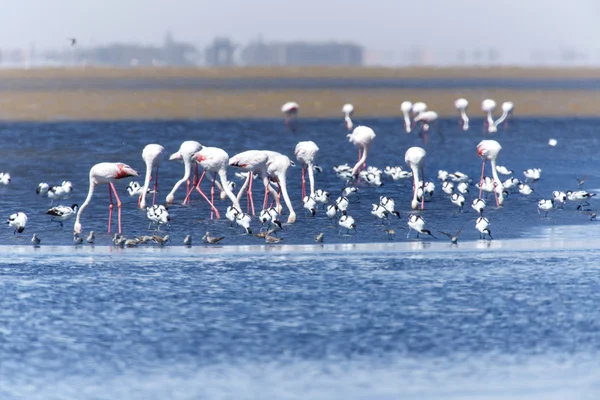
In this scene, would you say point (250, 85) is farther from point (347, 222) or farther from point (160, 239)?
point (160, 239)

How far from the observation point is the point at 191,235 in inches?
544

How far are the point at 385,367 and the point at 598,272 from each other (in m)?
4.15

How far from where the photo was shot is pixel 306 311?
943cm

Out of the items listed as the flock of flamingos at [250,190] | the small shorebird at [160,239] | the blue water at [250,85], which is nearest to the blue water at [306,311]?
the small shorebird at [160,239]

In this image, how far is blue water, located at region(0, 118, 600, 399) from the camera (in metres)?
7.45

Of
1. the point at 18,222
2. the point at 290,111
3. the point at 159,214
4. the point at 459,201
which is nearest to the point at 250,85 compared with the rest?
the point at 290,111

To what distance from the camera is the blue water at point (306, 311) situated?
7.45 metres

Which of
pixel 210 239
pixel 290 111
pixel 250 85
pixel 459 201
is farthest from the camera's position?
pixel 250 85

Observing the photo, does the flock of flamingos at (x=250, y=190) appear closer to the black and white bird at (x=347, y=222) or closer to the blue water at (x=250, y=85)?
the black and white bird at (x=347, y=222)

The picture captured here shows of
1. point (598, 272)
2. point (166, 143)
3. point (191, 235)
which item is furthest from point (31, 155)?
point (598, 272)

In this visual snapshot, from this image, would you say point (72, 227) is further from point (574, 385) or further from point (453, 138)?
point (453, 138)

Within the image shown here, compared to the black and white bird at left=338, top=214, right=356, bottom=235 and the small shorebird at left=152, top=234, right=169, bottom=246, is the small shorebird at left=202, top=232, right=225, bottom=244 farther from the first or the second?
the black and white bird at left=338, top=214, right=356, bottom=235

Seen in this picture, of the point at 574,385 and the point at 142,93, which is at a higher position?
the point at 142,93

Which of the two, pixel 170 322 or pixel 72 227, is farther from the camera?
pixel 72 227
